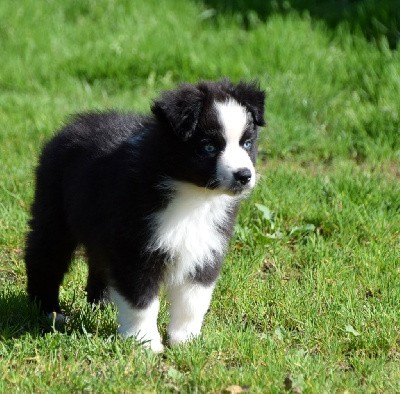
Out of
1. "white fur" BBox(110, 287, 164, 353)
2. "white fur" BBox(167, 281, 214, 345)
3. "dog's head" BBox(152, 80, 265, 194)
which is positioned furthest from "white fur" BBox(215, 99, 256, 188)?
"white fur" BBox(110, 287, 164, 353)

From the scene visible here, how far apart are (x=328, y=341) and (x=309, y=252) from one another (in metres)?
1.17

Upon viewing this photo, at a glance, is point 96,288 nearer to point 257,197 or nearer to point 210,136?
point 210,136

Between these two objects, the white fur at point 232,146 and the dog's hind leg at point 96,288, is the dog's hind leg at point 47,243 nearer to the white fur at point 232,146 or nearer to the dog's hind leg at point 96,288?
the dog's hind leg at point 96,288

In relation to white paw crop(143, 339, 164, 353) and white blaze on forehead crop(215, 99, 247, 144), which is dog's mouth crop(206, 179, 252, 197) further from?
white paw crop(143, 339, 164, 353)

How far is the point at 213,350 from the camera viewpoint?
4754 millimetres

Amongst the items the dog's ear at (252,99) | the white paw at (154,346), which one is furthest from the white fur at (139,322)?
the dog's ear at (252,99)

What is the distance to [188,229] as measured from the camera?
186 inches

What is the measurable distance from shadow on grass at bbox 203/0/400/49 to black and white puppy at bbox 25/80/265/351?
460cm

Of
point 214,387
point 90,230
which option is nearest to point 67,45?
point 90,230

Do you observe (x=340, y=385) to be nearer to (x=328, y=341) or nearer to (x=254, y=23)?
(x=328, y=341)

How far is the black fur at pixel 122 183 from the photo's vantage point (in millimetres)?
4617

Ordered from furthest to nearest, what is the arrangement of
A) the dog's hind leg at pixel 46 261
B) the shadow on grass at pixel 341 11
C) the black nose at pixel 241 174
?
the shadow on grass at pixel 341 11, the dog's hind leg at pixel 46 261, the black nose at pixel 241 174

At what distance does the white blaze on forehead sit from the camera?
4.54 metres

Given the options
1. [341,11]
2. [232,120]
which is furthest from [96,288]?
[341,11]
